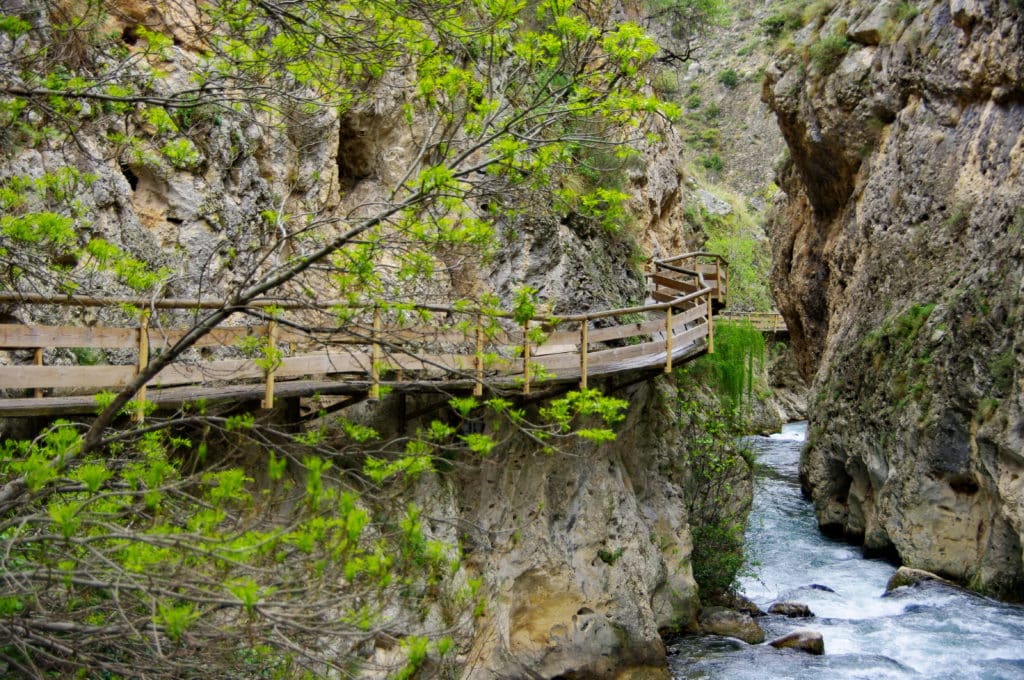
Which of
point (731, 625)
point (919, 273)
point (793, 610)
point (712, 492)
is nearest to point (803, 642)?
point (731, 625)

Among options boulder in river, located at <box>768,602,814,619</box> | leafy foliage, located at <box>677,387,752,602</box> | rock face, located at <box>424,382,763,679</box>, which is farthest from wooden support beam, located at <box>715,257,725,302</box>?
boulder in river, located at <box>768,602,814,619</box>

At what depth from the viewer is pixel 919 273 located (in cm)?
1717

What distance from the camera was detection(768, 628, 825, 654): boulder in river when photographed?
1214 centimetres

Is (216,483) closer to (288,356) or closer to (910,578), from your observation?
(288,356)

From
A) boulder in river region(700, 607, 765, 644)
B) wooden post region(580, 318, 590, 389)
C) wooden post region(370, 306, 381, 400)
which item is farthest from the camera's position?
boulder in river region(700, 607, 765, 644)

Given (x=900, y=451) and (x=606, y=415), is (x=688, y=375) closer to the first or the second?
(x=900, y=451)

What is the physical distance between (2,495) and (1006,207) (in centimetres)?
1572

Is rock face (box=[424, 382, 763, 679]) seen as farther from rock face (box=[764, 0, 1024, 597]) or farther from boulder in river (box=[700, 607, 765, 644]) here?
rock face (box=[764, 0, 1024, 597])

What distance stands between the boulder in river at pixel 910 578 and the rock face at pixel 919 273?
27 cm

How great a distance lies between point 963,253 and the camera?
1566cm

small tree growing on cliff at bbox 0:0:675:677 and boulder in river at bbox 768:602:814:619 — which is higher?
small tree growing on cliff at bbox 0:0:675:677

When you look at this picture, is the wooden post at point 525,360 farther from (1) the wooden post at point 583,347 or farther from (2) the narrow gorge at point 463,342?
(1) the wooden post at point 583,347

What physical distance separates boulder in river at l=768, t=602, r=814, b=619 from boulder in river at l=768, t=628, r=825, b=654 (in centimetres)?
137

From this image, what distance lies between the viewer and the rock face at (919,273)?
13727mm
